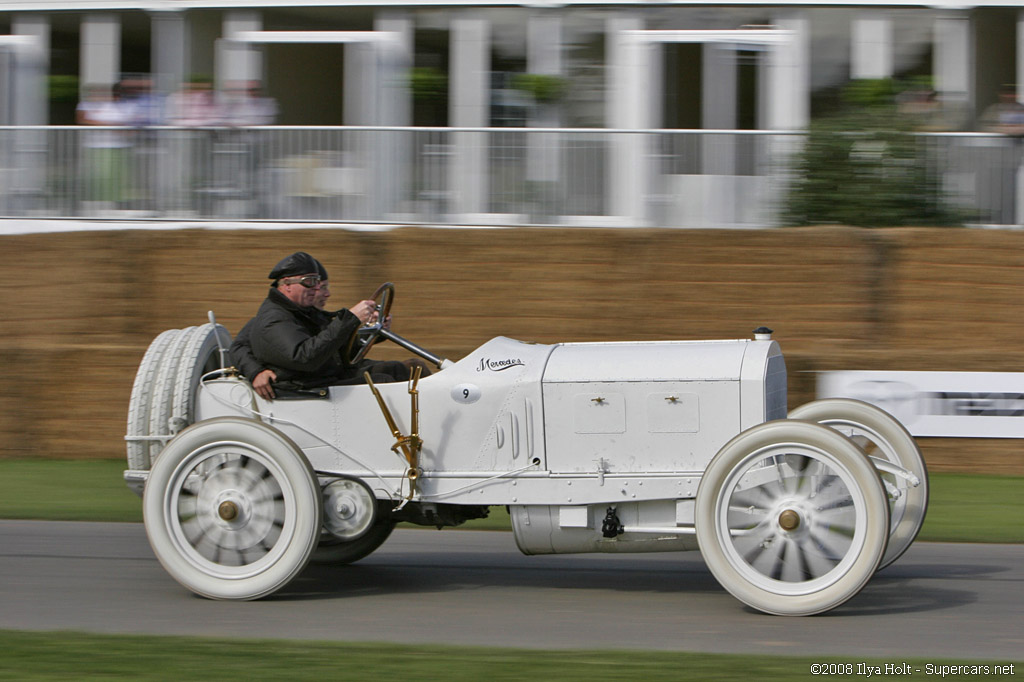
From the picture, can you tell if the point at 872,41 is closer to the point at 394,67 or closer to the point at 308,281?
Result: the point at 394,67

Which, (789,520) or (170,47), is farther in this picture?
(170,47)

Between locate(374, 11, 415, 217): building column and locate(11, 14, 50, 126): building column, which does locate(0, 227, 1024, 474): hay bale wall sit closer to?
locate(374, 11, 415, 217): building column

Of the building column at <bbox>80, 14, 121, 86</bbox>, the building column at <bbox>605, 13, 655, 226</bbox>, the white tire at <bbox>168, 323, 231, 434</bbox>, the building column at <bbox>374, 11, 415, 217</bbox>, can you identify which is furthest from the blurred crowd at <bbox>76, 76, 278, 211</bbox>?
the white tire at <bbox>168, 323, 231, 434</bbox>

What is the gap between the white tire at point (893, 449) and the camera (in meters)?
6.04

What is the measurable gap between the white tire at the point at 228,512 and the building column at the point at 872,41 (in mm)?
11684

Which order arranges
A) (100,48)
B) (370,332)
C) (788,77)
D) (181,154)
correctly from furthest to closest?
1. (100,48)
2. (788,77)
3. (181,154)
4. (370,332)

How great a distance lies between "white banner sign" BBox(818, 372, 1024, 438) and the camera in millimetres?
9555

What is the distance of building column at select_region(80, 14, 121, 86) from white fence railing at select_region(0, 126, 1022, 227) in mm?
2945

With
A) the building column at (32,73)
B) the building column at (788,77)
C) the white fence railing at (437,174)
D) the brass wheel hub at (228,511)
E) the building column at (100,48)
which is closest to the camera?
the brass wheel hub at (228,511)

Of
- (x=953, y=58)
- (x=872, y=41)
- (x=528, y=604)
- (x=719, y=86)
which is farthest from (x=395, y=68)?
(x=528, y=604)

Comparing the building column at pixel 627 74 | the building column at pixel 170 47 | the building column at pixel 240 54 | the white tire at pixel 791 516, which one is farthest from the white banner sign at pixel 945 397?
the building column at pixel 170 47

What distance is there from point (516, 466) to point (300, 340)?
1.14m

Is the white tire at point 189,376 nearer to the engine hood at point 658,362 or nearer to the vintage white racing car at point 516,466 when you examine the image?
the vintage white racing car at point 516,466

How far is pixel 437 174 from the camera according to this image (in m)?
13.6
